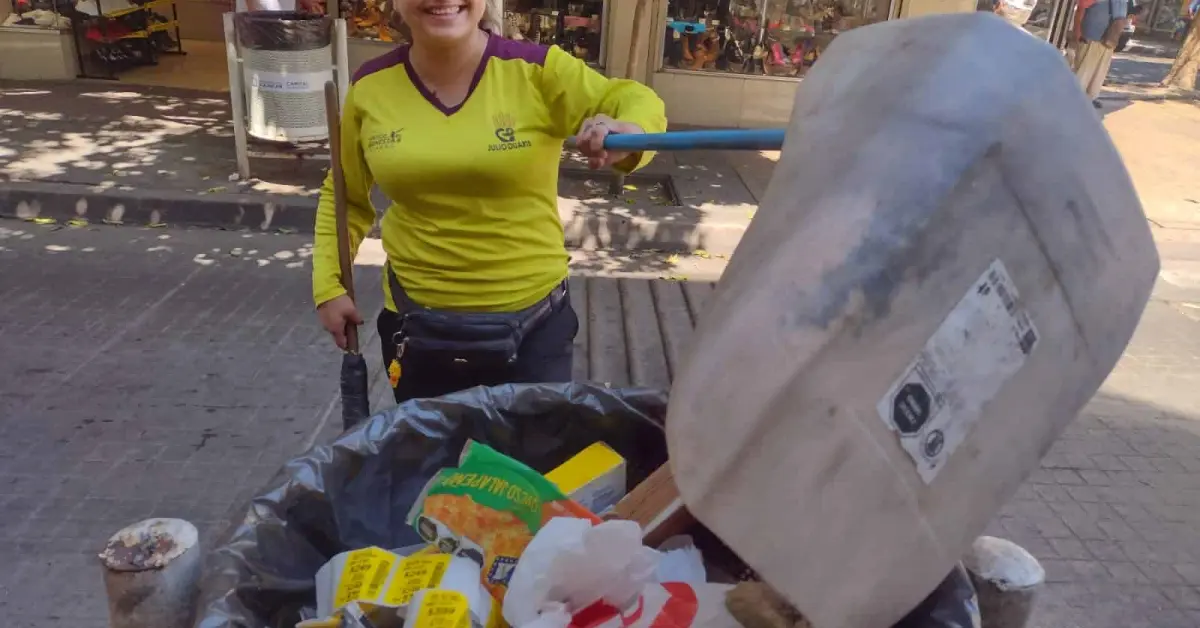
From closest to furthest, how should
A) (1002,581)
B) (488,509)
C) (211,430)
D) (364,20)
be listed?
1. (1002,581)
2. (488,509)
3. (211,430)
4. (364,20)

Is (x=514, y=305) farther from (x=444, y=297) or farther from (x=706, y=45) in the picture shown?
(x=706, y=45)

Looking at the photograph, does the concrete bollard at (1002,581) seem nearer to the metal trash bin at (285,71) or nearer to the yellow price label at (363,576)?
the yellow price label at (363,576)

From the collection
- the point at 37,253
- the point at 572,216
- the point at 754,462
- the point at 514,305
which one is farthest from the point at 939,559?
the point at 37,253

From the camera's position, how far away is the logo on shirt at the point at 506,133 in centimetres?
164

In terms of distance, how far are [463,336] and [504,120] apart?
43 centimetres

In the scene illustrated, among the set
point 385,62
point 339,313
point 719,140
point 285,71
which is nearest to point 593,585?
point 719,140

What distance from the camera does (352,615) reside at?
1140mm

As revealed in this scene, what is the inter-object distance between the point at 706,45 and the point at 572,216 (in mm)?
3836

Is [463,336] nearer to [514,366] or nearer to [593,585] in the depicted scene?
[514,366]

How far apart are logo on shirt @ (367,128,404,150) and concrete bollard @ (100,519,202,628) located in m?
0.78

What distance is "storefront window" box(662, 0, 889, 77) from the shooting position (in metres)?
8.62

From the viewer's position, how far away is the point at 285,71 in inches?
220

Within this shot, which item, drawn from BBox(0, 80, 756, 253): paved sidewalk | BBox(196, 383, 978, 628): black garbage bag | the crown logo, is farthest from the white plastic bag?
BBox(0, 80, 756, 253): paved sidewalk

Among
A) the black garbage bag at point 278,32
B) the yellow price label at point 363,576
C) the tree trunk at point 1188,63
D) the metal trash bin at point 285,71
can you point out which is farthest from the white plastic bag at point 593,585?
the tree trunk at point 1188,63
